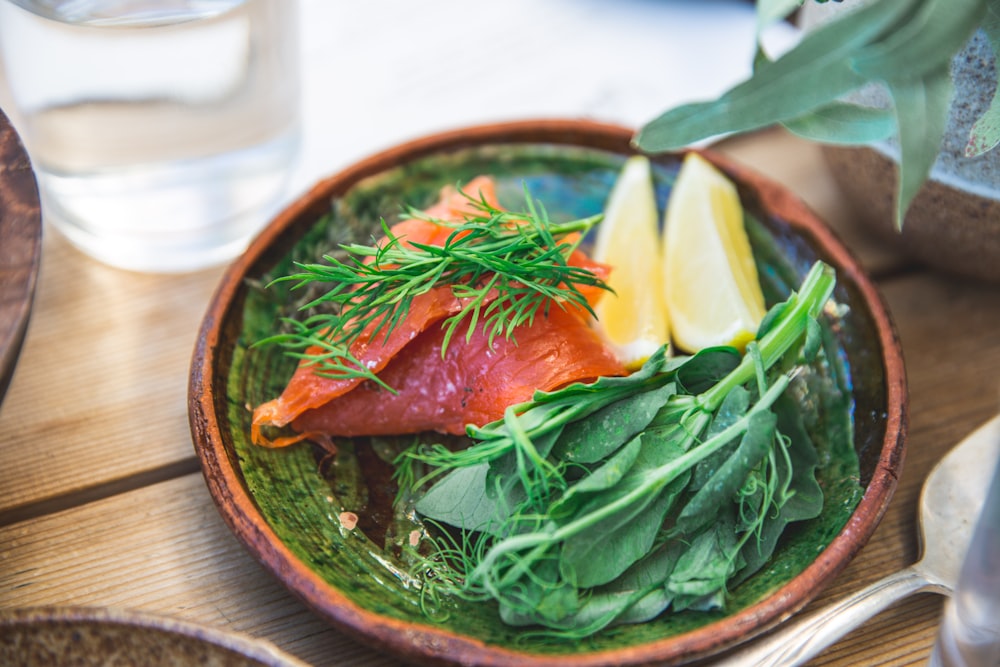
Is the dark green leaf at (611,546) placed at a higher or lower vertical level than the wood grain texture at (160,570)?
higher

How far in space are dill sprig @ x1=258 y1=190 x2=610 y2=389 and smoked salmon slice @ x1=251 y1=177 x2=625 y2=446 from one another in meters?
0.01

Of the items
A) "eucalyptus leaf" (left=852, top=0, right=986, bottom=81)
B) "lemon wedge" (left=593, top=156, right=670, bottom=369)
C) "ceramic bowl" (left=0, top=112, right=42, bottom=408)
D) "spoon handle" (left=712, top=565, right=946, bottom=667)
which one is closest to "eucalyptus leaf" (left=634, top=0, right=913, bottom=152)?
"eucalyptus leaf" (left=852, top=0, right=986, bottom=81)

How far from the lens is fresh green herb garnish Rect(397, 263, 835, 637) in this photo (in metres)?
0.80

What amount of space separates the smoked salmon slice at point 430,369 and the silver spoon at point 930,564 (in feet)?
1.04

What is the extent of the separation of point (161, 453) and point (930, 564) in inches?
33.1

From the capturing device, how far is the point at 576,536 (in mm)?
791

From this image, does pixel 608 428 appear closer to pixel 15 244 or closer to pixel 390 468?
pixel 390 468

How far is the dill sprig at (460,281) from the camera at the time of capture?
3.07ft

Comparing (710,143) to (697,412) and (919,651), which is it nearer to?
(697,412)

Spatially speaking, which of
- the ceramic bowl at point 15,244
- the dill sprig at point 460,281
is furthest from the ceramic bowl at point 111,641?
the dill sprig at point 460,281

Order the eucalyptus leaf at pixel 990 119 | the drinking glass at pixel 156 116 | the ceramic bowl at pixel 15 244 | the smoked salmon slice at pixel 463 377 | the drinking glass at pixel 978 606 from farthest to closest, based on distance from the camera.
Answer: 1. the drinking glass at pixel 156 116
2. the smoked salmon slice at pixel 463 377
3. the eucalyptus leaf at pixel 990 119
4. the ceramic bowl at pixel 15 244
5. the drinking glass at pixel 978 606

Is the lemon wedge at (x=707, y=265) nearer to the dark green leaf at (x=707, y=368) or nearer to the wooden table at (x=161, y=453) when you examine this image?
the dark green leaf at (x=707, y=368)

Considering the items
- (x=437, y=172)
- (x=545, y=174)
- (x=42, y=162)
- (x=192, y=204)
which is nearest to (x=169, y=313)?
(x=192, y=204)

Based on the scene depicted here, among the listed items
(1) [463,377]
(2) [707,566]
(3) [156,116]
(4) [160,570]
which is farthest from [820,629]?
(3) [156,116]
